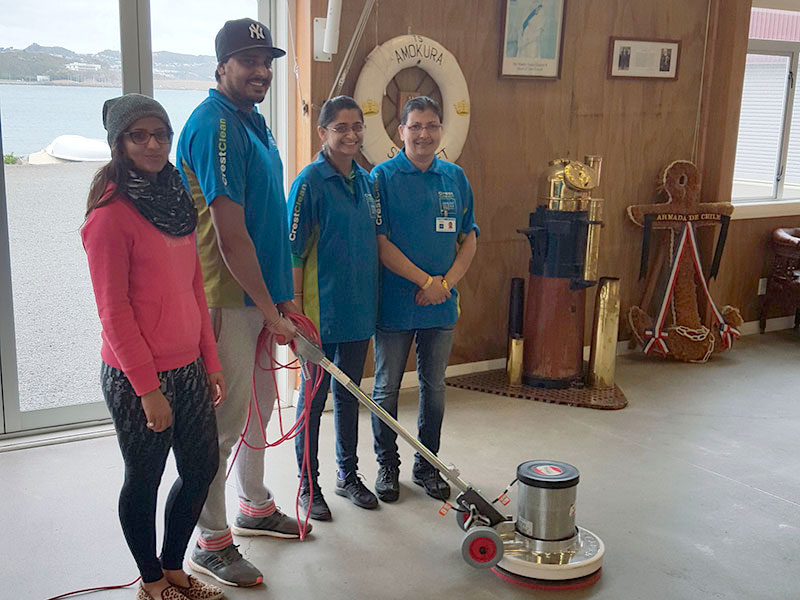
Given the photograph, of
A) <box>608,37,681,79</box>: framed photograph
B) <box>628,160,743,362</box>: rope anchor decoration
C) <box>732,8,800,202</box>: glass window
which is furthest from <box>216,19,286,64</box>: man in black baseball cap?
<box>732,8,800,202</box>: glass window

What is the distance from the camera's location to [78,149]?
12.4ft

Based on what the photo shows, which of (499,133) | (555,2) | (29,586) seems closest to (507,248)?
(499,133)

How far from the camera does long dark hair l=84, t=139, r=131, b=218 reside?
2.04m

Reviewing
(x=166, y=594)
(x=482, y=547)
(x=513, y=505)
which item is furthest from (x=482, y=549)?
(x=166, y=594)

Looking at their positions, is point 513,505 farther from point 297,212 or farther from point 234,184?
point 234,184

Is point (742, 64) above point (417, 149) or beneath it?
above

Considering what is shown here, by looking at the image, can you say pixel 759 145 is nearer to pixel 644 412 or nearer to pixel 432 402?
pixel 644 412

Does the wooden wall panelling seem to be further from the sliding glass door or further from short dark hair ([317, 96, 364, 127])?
short dark hair ([317, 96, 364, 127])

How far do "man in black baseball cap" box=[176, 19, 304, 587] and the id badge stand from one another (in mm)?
717

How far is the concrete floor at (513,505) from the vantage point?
105 inches

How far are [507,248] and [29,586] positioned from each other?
3.09m

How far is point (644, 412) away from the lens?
14.2 feet

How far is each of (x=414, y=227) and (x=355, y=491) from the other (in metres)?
1.01

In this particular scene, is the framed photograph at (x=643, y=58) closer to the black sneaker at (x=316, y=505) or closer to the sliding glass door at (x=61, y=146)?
the sliding glass door at (x=61, y=146)
